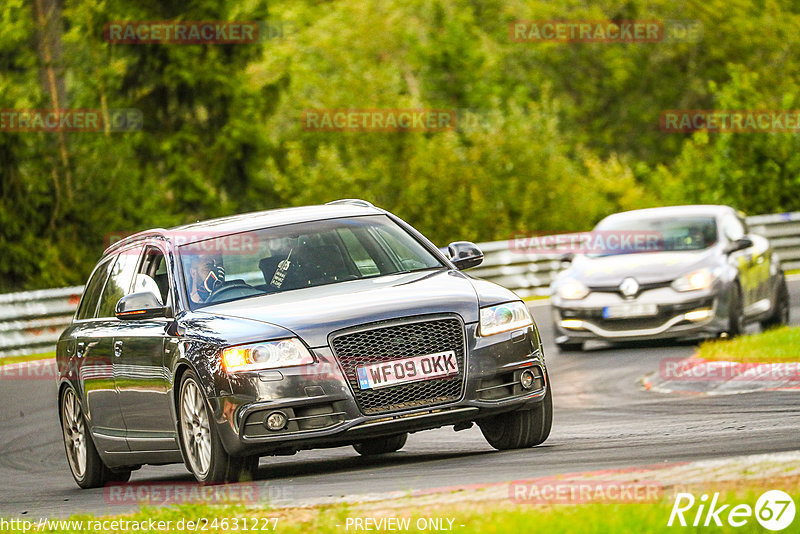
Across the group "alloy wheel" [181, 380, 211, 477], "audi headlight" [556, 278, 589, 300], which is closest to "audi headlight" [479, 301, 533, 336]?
"alloy wheel" [181, 380, 211, 477]

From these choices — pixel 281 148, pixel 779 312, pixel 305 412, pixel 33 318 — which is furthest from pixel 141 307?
pixel 281 148

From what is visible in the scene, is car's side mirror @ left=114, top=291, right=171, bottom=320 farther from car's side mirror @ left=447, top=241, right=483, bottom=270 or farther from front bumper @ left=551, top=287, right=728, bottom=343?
front bumper @ left=551, top=287, right=728, bottom=343

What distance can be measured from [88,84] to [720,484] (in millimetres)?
34500

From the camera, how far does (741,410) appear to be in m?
11.4

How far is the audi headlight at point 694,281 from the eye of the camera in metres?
17.1

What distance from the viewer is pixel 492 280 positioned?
28.2 meters

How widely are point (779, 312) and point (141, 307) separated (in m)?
11.0

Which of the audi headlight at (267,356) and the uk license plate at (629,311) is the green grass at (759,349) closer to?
the uk license plate at (629,311)

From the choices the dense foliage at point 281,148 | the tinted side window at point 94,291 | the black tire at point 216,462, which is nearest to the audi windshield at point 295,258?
the black tire at point 216,462

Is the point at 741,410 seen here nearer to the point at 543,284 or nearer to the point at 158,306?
the point at 158,306

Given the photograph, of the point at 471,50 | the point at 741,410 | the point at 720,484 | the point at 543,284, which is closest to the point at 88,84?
the point at 543,284

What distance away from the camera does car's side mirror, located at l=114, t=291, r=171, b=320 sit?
31.7 feet

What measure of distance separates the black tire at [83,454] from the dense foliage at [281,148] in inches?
736

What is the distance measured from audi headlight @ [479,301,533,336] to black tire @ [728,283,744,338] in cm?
813
